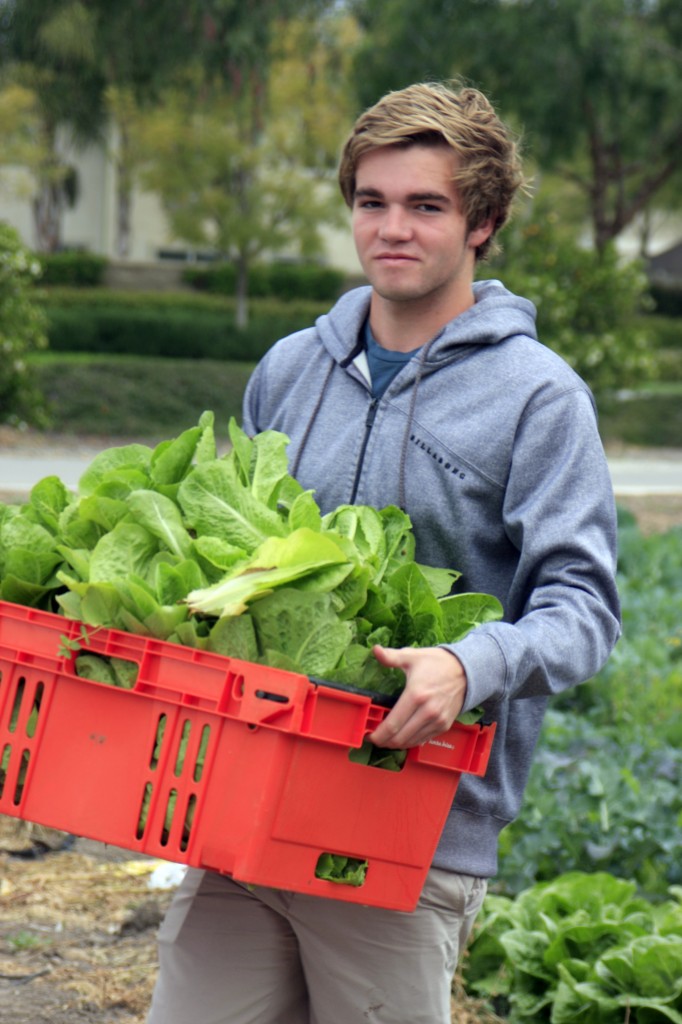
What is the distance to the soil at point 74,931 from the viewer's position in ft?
12.5

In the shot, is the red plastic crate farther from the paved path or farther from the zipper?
the paved path

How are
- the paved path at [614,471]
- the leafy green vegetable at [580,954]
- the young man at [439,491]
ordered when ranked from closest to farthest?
the young man at [439,491]
the leafy green vegetable at [580,954]
the paved path at [614,471]

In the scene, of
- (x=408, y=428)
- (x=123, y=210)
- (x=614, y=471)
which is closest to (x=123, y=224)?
(x=123, y=210)

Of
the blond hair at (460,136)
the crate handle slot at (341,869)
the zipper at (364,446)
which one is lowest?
the crate handle slot at (341,869)

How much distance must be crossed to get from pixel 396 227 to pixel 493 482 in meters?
0.49

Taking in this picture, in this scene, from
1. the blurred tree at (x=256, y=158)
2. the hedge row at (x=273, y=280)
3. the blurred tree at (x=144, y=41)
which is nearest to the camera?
the blurred tree at (x=144, y=41)

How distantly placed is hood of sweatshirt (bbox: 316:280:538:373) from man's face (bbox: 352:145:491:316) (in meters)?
0.09

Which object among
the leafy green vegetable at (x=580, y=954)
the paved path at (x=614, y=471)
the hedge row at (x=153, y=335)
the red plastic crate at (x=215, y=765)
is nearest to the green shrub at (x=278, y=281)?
the hedge row at (x=153, y=335)

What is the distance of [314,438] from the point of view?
9.16ft

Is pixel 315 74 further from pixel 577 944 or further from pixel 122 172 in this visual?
pixel 577 944

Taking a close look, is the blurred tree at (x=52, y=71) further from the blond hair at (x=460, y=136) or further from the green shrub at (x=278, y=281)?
the blond hair at (x=460, y=136)

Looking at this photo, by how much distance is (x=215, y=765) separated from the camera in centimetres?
201

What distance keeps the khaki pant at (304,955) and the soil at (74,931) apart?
49.2 inches

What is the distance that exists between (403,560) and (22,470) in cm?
1134
